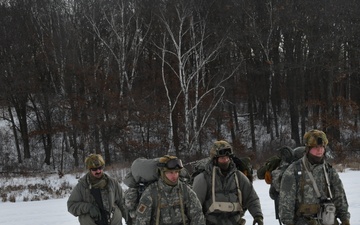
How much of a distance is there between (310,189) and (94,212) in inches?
104

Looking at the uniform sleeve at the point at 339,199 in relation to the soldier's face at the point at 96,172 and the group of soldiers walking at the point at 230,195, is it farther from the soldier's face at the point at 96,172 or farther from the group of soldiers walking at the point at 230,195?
the soldier's face at the point at 96,172

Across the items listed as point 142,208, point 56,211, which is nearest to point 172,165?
point 142,208

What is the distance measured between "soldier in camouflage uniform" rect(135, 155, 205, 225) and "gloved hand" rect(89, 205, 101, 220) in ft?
4.01

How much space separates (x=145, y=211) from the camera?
4.55 m

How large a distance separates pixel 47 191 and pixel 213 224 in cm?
1159

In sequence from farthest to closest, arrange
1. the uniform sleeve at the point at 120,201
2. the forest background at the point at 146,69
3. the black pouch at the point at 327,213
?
the forest background at the point at 146,69 → the uniform sleeve at the point at 120,201 → the black pouch at the point at 327,213

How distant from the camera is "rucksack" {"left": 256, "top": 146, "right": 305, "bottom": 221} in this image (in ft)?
17.4

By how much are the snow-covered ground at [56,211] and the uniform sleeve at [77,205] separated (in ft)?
11.7

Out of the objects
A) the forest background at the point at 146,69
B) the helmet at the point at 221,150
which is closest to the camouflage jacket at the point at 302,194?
the helmet at the point at 221,150

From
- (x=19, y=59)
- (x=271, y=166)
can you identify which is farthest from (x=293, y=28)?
(x=271, y=166)

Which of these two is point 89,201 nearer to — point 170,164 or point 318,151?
point 170,164

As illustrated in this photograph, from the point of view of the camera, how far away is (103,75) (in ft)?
85.9

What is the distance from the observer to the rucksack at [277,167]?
5312mm

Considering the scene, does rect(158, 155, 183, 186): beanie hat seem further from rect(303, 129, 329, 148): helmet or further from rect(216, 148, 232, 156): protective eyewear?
rect(303, 129, 329, 148): helmet
